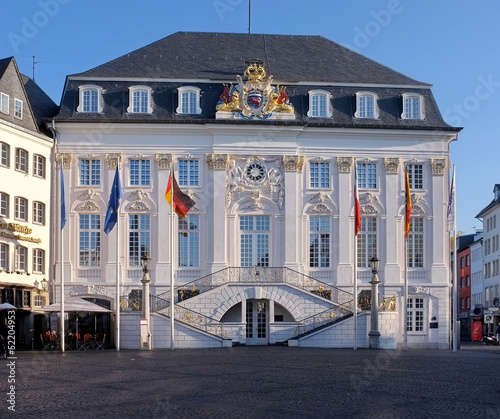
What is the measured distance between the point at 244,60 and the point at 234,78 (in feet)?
8.04

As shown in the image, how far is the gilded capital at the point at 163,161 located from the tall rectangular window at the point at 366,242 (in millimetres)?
11234

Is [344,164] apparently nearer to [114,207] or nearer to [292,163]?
[292,163]

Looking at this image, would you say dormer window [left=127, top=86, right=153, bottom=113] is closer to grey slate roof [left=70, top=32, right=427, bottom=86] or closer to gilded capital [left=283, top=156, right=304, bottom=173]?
grey slate roof [left=70, top=32, right=427, bottom=86]

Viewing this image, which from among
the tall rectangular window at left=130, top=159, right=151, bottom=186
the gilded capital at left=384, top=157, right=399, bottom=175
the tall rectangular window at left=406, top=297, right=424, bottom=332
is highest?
the gilded capital at left=384, top=157, right=399, bottom=175

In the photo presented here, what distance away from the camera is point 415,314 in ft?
179

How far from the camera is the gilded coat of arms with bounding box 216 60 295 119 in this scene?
5384 centimetres

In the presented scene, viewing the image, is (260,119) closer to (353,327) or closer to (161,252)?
(161,252)

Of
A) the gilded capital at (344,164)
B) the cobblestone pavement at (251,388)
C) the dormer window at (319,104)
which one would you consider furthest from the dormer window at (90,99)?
the cobblestone pavement at (251,388)

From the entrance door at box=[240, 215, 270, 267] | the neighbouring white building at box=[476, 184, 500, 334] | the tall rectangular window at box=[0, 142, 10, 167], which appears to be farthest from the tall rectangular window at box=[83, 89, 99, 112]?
the neighbouring white building at box=[476, 184, 500, 334]

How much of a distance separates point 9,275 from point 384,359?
2051 centimetres

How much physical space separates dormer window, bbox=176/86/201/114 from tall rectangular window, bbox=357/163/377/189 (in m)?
9.68

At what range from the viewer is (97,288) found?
172 feet

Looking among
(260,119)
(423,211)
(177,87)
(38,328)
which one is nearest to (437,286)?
(423,211)

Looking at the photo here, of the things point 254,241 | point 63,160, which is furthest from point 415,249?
point 63,160
